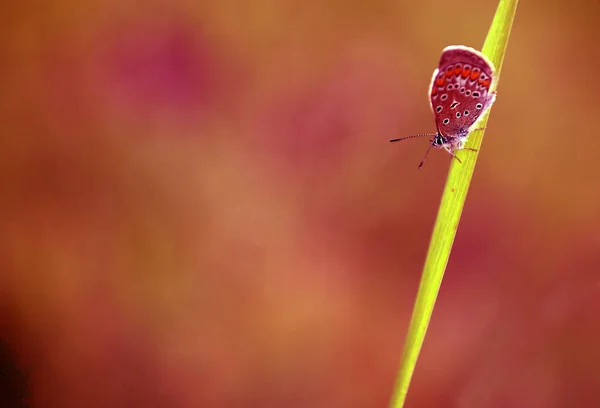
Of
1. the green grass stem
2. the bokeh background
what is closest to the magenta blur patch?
the bokeh background

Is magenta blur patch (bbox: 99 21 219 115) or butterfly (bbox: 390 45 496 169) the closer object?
butterfly (bbox: 390 45 496 169)

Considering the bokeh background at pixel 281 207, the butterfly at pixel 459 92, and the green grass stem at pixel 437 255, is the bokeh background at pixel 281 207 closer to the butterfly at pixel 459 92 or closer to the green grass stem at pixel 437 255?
the butterfly at pixel 459 92

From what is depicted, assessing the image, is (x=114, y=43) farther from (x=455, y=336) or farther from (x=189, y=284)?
(x=455, y=336)

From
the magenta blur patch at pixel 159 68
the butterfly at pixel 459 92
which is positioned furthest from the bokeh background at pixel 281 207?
the butterfly at pixel 459 92

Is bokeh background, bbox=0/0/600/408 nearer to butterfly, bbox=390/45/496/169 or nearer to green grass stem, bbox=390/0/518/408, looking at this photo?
butterfly, bbox=390/45/496/169

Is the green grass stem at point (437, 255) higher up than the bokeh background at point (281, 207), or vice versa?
the green grass stem at point (437, 255)

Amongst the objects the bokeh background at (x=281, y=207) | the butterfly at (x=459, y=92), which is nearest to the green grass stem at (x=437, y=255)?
the butterfly at (x=459, y=92)

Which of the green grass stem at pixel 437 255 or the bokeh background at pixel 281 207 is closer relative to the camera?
the green grass stem at pixel 437 255
